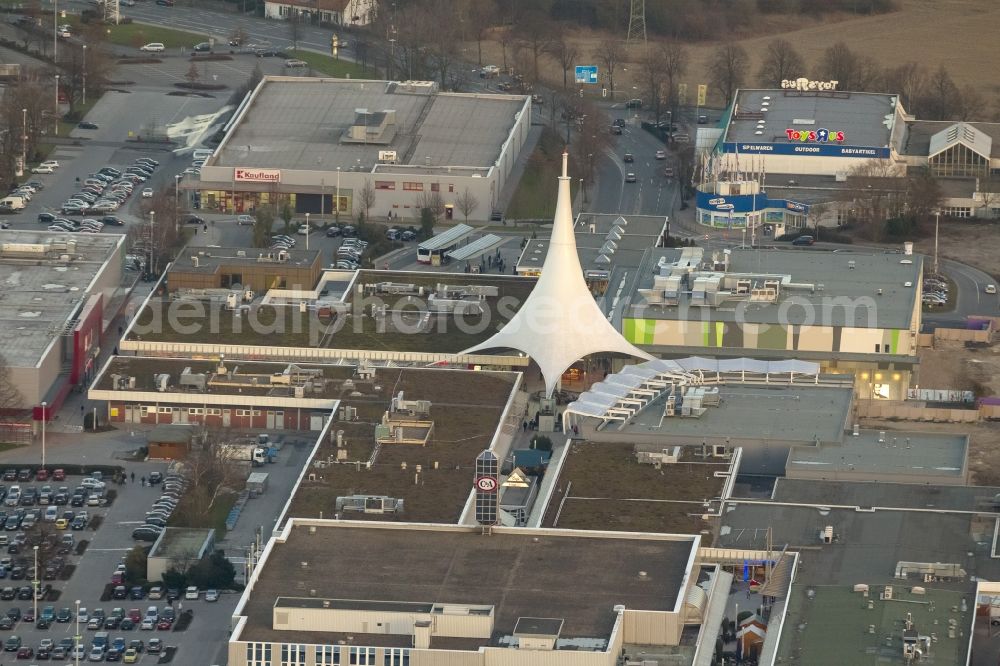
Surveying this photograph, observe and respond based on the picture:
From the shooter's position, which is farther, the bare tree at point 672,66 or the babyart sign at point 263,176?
the bare tree at point 672,66

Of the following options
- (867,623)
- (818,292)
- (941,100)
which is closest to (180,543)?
(867,623)

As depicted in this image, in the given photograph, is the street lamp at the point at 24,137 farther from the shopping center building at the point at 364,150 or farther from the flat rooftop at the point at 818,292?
the flat rooftop at the point at 818,292

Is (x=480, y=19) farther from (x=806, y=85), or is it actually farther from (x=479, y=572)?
(x=479, y=572)

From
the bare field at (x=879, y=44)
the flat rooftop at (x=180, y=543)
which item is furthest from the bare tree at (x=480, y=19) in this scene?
Answer: the flat rooftop at (x=180, y=543)

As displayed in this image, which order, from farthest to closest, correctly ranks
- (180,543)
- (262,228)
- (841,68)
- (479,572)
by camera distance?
1. (841,68)
2. (262,228)
3. (180,543)
4. (479,572)

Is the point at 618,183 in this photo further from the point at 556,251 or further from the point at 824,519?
the point at 824,519

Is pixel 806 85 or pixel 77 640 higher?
pixel 806 85
